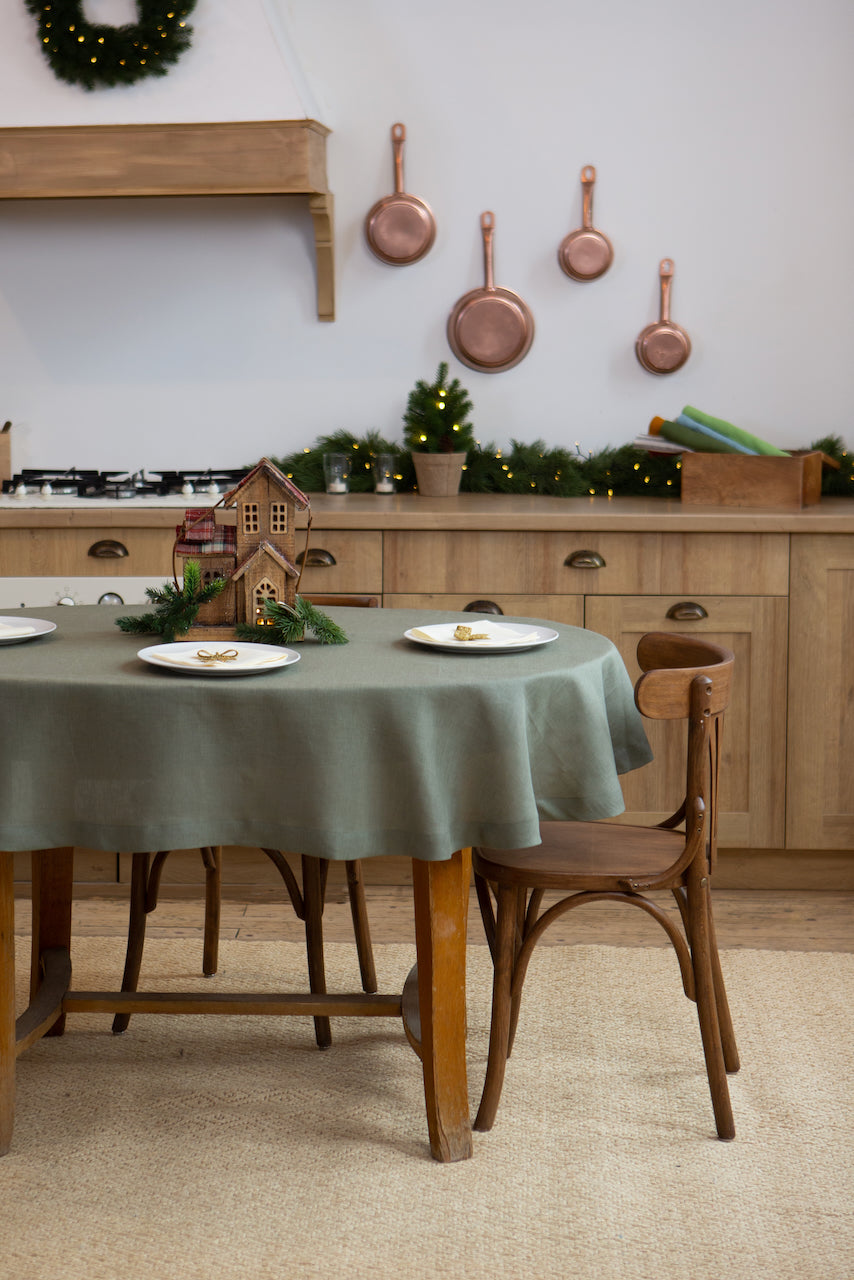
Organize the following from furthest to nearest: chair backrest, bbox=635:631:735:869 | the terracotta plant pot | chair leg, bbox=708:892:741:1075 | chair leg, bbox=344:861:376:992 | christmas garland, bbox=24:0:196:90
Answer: the terracotta plant pot, christmas garland, bbox=24:0:196:90, chair leg, bbox=344:861:376:992, chair leg, bbox=708:892:741:1075, chair backrest, bbox=635:631:735:869

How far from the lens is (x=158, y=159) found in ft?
10.2

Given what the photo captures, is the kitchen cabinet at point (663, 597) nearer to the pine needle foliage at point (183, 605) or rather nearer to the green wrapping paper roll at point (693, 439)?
the green wrapping paper roll at point (693, 439)

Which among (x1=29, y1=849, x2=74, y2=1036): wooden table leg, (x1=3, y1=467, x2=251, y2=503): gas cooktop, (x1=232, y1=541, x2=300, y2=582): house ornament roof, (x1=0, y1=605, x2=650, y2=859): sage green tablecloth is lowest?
(x1=29, y1=849, x2=74, y2=1036): wooden table leg

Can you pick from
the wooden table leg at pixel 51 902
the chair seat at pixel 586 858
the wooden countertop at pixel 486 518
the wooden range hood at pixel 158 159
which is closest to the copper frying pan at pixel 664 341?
the wooden countertop at pixel 486 518

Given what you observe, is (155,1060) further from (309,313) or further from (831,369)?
(831,369)

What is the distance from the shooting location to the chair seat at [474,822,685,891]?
→ 5.83 feet

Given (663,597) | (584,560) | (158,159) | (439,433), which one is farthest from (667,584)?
(158,159)

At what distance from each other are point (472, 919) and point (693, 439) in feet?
4.51

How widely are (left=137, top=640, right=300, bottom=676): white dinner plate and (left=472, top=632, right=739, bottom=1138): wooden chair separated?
0.45m

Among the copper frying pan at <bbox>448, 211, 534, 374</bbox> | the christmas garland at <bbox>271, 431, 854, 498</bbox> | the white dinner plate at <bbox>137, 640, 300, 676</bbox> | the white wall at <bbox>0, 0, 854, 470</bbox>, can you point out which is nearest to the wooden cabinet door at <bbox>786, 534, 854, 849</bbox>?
the christmas garland at <bbox>271, 431, 854, 498</bbox>

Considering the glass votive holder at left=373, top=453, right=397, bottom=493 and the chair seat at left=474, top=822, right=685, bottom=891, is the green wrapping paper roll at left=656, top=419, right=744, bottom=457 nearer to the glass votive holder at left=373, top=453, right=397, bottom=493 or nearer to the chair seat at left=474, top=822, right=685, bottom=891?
the glass votive holder at left=373, top=453, right=397, bottom=493

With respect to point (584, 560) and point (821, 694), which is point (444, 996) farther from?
point (821, 694)

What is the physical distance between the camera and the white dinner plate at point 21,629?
6.09 ft

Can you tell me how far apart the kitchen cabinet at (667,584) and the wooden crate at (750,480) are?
0.41 ft
